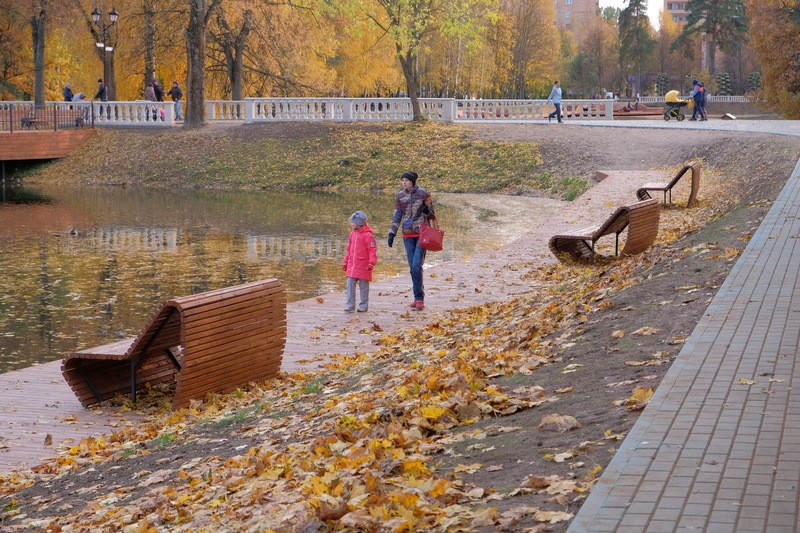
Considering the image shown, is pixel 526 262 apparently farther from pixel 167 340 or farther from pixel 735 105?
pixel 735 105

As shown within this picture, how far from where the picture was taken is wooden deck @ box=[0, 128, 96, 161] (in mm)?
44531

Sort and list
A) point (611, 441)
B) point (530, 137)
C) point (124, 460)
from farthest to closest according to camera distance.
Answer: point (530, 137) < point (124, 460) < point (611, 441)

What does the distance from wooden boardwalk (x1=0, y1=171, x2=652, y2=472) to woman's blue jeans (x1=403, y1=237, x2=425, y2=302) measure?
22cm

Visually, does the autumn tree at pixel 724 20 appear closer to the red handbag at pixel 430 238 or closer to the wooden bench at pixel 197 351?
the red handbag at pixel 430 238

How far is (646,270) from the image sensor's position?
481 inches

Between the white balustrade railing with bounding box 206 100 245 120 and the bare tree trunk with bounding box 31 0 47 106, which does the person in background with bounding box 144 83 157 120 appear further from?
the bare tree trunk with bounding box 31 0 47 106

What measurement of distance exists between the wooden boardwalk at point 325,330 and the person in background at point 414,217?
290mm

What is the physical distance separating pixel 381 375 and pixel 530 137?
33.6 meters

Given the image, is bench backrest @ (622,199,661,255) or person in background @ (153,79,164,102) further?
person in background @ (153,79,164,102)

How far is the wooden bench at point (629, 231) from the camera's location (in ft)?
49.6

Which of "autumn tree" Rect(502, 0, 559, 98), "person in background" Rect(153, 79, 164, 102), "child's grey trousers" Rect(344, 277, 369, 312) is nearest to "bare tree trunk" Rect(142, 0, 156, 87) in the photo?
"person in background" Rect(153, 79, 164, 102)

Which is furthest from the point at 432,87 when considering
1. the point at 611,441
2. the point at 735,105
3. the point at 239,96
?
the point at 611,441

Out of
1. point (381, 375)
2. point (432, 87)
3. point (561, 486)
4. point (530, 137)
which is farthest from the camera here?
point (432, 87)

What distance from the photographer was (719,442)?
5512mm
